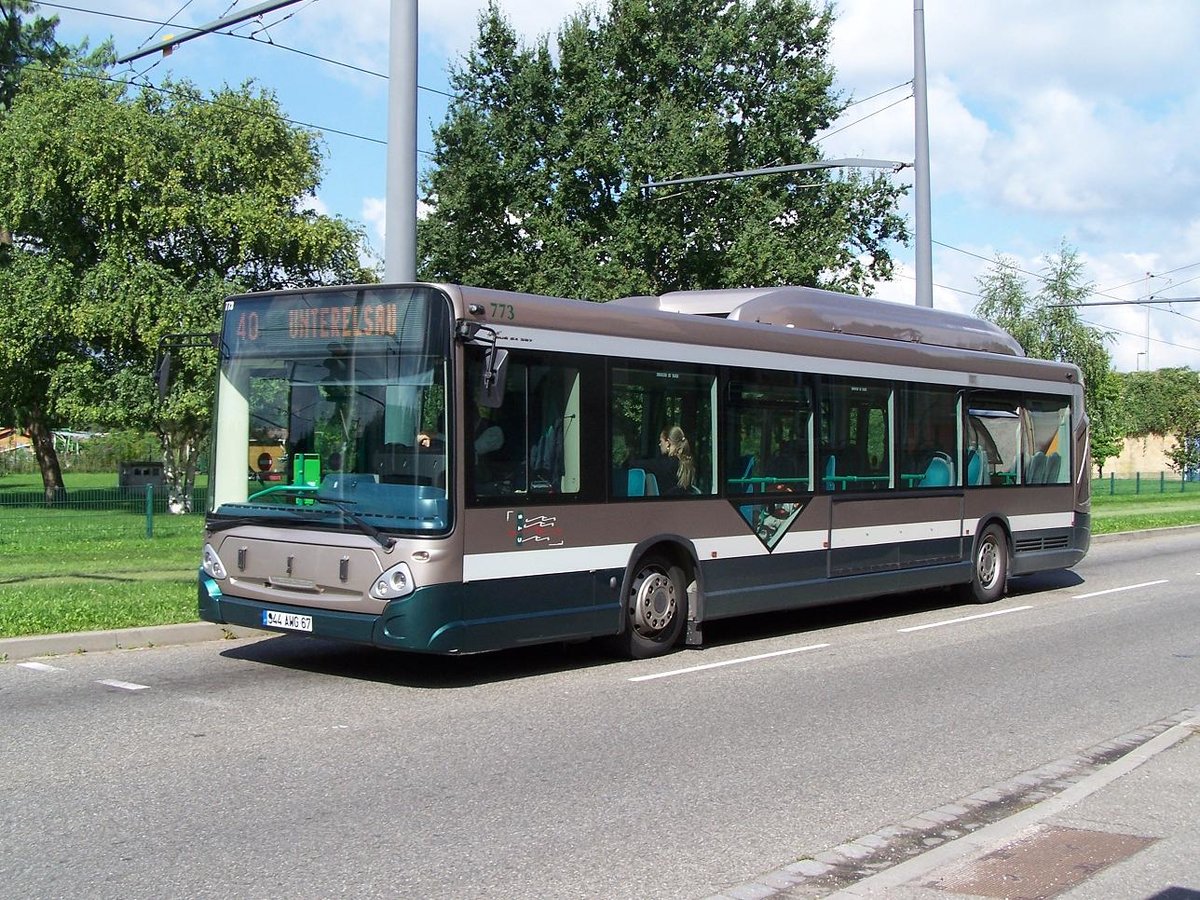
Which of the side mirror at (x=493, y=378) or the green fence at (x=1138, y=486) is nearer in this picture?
the side mirror at (x=493, y=378)

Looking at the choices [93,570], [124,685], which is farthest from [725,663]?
[93,570]

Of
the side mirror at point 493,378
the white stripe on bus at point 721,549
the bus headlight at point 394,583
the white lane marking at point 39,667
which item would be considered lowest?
the white lane marking at point 39,667

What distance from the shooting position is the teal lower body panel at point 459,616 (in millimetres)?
8984

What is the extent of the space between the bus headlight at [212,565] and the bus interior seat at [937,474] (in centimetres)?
783

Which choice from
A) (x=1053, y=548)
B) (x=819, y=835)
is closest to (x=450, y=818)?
(x=819, y=835)

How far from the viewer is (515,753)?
24.6 feet

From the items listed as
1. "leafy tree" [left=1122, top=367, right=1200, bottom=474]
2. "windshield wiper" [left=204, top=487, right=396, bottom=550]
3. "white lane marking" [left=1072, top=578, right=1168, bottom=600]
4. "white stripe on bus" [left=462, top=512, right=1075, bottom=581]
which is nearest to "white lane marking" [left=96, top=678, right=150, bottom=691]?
"windshield wiper" [left=204, top=487, right=396, bottom=550]

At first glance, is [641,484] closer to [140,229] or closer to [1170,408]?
[140,229]

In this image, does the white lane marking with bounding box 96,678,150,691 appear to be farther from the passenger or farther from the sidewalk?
the sidewalk

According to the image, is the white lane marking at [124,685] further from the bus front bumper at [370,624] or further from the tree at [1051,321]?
the tree at [1051,321]

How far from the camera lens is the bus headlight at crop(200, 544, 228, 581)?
10039 mm

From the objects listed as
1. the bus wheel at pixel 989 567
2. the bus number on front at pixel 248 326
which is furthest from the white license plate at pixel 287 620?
the bus wheel at pixel 989 567

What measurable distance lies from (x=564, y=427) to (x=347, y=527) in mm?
1883

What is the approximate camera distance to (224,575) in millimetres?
10008
